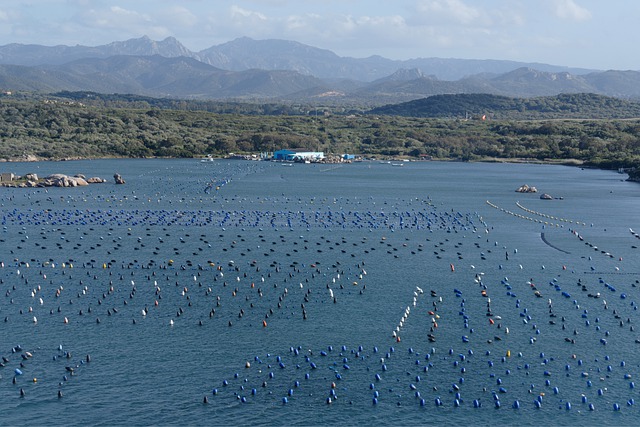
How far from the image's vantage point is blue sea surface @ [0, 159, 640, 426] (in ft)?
111

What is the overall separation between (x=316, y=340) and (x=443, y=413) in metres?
9.80

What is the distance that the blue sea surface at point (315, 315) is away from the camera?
3394 cm

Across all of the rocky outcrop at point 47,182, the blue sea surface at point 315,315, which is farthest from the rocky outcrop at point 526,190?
the rocky outcrop at point 47,182

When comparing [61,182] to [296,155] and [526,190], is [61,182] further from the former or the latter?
[296,155]

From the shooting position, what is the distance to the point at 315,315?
46000 mm

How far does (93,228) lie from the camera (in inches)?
2960

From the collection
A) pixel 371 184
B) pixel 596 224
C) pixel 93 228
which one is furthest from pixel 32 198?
pixel 596 224

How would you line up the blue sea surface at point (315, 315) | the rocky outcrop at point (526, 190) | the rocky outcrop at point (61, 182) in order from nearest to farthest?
the blue sea surface at point (315, 315)
the rocky outcrop at point (61, 182)
the rocky outcrop at point (526, 190)

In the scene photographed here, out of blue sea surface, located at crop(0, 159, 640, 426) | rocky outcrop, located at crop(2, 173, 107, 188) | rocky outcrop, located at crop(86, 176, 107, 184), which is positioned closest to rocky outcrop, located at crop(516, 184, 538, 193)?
blue sea surface, located at crop(0, 159, 640, 426)

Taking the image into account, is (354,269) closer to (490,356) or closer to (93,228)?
(490,356)

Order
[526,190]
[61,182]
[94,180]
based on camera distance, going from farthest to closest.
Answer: [94,180]
[526,190]
[61,182]

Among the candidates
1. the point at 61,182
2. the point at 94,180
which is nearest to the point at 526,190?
the point at 94,180

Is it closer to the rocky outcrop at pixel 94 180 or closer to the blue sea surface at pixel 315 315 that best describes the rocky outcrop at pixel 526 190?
the blue sea surface at pixel 315 315

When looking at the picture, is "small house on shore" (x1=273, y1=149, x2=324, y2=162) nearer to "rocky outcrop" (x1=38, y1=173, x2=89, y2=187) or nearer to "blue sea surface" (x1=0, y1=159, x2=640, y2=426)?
"rocky outcrop" (x1=38, y1=173, x2=89, y2=187)
